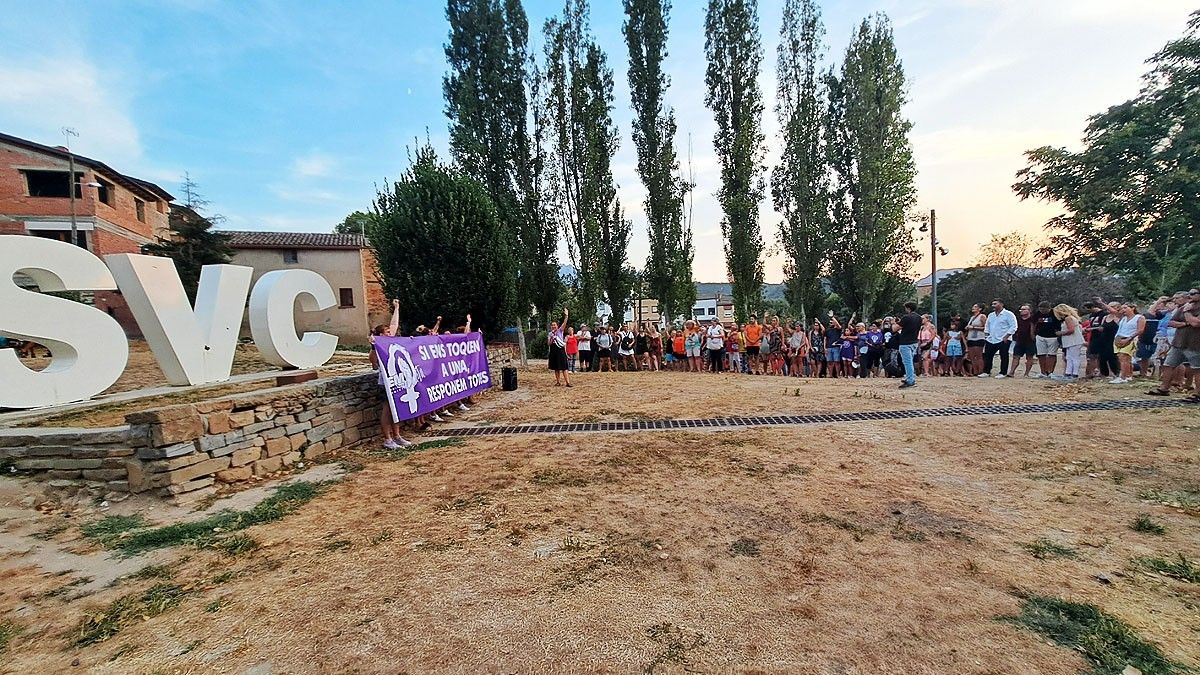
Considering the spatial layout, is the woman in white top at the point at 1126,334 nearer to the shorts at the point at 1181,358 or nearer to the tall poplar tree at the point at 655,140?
the shorts at the point at 1181,358

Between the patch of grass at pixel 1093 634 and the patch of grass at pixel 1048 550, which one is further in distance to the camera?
the patch of grass at pixel 1048 550

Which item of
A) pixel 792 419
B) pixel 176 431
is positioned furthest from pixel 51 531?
pixel 792 419

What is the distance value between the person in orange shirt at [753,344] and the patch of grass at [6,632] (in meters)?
12.3

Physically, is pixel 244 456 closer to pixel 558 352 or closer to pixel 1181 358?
pixel 558 352

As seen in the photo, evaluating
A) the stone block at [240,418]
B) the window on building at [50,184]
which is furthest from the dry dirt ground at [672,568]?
the window on building at [50,184]

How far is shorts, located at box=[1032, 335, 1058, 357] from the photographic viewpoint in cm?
920

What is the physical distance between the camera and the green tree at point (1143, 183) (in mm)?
16000

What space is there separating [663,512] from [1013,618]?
1.99m

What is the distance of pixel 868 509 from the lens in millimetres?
3531

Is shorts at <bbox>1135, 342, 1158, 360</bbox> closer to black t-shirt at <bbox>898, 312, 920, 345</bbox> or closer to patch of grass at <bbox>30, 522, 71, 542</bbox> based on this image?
black t-shirt at <bbox>898, 312, 920, 345</bbox>

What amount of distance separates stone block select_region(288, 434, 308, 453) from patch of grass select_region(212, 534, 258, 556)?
1926 mm

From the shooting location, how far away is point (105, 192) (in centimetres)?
2373

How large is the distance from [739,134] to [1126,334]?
1381cm

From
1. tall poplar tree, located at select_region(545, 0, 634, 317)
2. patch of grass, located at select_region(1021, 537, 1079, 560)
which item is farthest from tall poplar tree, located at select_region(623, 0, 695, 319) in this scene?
patch of grass, located at select_region(1021, 537, 1079, 560)
